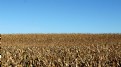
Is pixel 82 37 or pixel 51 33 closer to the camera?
pixel 82 37

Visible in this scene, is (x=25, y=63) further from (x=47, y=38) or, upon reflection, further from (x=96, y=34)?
(x=96, y=34)

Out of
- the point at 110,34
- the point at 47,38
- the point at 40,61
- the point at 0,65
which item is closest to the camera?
the point at 0,65

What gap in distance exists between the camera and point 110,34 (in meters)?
46.3

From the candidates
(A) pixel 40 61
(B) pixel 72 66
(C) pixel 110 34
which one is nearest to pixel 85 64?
(B) pixel 72 66

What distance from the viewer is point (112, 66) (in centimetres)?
906

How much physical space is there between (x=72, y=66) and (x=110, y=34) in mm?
38355

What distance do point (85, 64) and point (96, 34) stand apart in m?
38.5

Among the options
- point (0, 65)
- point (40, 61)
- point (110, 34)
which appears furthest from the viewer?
point (110, 34)

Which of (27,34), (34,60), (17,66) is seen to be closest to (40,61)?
(34,60)

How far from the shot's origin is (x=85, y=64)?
29.3 ft

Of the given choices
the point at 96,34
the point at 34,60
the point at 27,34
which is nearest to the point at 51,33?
the point at 27,34

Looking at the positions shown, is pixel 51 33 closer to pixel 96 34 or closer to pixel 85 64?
pixel 96 34

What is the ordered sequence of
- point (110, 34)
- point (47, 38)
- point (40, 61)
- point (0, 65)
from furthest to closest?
point (110, 34) → point (47, 38) → point (40, 61) → point (0, 65)

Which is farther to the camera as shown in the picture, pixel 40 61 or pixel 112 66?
pixel 40 61
